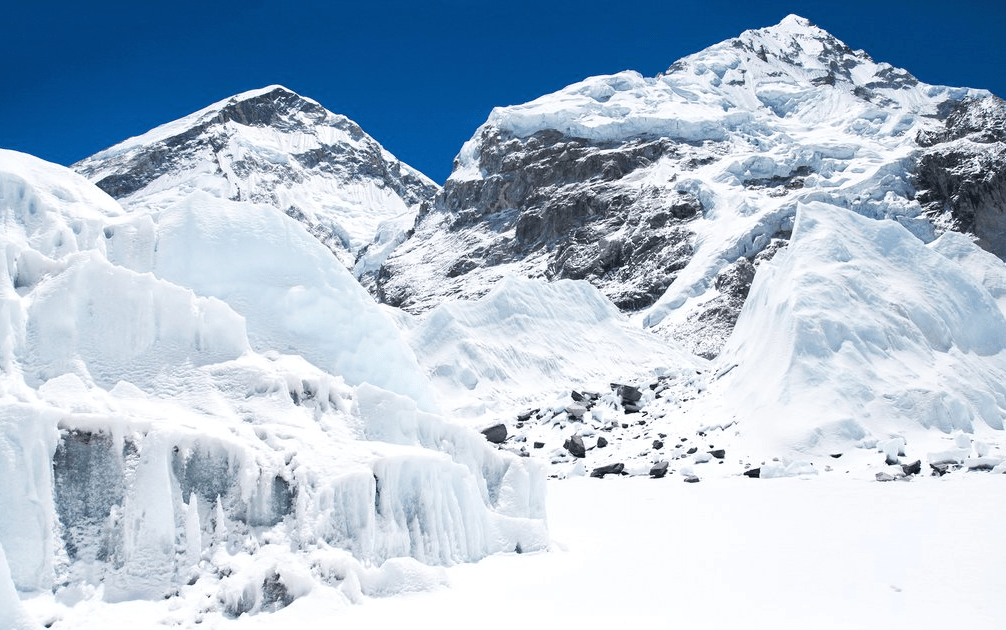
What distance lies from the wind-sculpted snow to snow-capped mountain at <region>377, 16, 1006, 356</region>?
180 feet

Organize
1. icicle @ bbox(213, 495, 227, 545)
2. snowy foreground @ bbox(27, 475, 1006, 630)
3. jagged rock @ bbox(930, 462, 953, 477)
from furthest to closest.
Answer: jagged rock @ bbox(930, 462, 953, 477) < icicle @ bbox(213, 495, 227, 545) < snowy foreground @ bbox(27, 475, 1006, 630)

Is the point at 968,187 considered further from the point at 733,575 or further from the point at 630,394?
the point at 733,575

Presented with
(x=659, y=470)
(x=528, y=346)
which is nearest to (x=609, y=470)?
(x=659, y=470)

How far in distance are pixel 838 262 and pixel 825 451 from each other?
819 centimetres

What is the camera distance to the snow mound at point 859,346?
20.3m

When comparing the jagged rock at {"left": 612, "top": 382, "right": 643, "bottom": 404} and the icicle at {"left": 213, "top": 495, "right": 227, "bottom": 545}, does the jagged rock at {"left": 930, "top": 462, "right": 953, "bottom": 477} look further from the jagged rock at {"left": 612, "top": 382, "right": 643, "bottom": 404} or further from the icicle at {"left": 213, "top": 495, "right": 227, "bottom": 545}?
the icicle at {"left": 213, "top": 495, "right": 227, "bottom": 545}

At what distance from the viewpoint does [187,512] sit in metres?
9.70

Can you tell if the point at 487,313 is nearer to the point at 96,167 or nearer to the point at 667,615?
the point at 667,615

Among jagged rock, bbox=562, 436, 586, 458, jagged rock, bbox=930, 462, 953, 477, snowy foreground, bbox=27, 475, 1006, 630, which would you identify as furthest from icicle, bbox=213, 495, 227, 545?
jagged rock, bbox=562, 436, 586, 458

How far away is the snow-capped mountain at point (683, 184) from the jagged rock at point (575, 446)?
42.3 m

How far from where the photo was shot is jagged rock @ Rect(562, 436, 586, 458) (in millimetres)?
24672

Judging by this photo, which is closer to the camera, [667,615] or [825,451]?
[667,615]

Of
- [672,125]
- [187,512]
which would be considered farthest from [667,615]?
[672,125]

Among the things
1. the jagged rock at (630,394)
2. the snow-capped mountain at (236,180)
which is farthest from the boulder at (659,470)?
the snow-capped mountain at (236,180)
